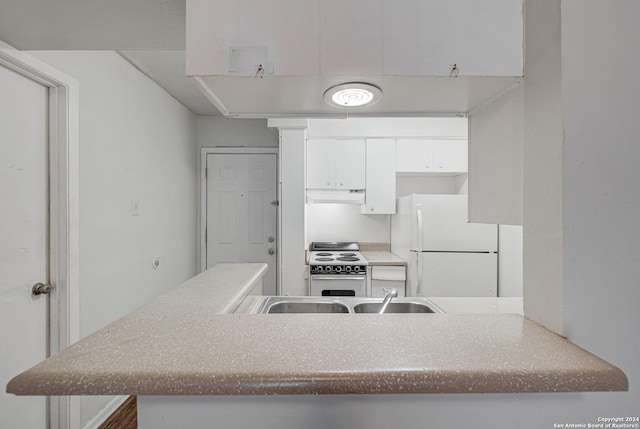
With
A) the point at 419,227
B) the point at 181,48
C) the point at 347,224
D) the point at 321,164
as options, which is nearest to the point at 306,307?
the point at 181,48

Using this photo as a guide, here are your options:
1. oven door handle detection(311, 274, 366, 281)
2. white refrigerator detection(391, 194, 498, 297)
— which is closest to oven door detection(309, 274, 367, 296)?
oven door handle detection(311, 274, 366, 281)

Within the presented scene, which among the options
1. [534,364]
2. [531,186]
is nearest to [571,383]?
[534,364]

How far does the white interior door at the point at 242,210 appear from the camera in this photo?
3.35 meters

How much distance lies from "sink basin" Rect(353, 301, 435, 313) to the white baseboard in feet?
6.08

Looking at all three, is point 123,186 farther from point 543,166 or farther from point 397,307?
point 543,166

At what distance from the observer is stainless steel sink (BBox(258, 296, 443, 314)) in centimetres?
135

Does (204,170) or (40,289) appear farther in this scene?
(204,170)

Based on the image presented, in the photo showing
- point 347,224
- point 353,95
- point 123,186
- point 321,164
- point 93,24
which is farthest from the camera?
point 347,224

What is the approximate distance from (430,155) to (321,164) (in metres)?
1.19

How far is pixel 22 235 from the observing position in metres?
1.33

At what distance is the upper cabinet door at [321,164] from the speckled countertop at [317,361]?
Answer: 2.33 m

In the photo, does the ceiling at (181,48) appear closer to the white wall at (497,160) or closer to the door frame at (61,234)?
the white wall at (497,160)

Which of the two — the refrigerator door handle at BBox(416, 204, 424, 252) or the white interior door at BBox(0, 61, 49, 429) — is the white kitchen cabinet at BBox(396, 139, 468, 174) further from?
the white interior door at BBox(0, 61, 49, 429)

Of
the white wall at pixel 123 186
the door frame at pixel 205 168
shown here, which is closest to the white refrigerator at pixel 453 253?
the door frame at pixel 205 168
